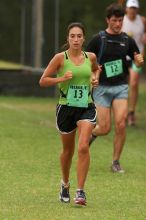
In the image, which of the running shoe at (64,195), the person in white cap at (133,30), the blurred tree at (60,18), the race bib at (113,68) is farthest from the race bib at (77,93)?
the blurred tree at (60,18)

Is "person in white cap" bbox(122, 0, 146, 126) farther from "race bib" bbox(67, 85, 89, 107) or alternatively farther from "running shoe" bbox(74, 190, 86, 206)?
"running shoe" bbox(74, 190, 86, 206)

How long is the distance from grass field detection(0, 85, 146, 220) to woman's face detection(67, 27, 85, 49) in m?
1.70

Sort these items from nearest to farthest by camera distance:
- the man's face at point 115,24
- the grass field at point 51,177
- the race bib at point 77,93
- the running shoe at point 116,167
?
the grass field at point 51,177 → the race bib at point 77,93 → the man's face at point 115,24 → the running shoe at point 116,167

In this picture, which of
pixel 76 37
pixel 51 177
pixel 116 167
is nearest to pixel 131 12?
pixel 116 167

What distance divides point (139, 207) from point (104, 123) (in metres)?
3.05

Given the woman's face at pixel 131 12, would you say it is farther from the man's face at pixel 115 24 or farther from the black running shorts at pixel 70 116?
the black running shorts at pixel 70 116

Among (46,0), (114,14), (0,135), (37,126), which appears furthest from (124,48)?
(46,0)

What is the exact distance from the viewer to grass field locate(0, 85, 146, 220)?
9992 millimetres

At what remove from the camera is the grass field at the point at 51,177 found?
999cm

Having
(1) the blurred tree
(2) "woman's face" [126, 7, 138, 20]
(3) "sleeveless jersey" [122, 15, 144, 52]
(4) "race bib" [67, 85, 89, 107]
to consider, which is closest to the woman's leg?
(4) "race bib" [67, 85, 89, 107]

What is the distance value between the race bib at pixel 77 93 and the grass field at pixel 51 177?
108 centimetres

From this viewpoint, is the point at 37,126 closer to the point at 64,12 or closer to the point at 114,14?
the point at 114,14

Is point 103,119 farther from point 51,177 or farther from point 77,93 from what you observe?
point 77,93

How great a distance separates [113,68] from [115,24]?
0.63 meters
